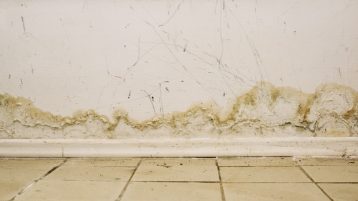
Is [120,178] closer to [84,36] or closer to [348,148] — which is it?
Answer: [84,36]

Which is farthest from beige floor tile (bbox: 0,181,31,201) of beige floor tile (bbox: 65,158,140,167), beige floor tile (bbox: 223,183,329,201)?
beige floor tile (bbox: 223,183,329,201)

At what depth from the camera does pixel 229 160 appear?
5.49ft

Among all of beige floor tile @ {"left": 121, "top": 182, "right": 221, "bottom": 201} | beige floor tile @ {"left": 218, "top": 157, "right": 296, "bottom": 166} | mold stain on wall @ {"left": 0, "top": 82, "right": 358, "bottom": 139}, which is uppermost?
mold stain on wall @ {"left": 0, "top": 82, "right": 358, "bottom": 139}

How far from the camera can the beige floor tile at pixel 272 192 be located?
3.94 feet

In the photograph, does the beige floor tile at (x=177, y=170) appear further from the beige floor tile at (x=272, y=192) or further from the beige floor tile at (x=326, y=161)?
the beige floor tile at (x=326, y=161)

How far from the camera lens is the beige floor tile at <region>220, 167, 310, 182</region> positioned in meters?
1.39

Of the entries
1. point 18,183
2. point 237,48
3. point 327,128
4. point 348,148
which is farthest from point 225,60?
point 18,183

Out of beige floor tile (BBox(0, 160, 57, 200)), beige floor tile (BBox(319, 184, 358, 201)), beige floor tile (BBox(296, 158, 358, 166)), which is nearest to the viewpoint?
beige floor tile (BBox(319, 184, 358, 201))

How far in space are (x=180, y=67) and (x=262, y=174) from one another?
25.5 inches

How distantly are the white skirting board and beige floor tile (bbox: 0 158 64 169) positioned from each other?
5cm

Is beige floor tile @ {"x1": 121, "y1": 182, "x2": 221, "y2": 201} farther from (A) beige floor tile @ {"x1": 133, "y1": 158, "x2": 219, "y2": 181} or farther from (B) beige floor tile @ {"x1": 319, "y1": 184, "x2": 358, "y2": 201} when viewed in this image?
(B) beige floor tile @ {"x1": 319, "y1": 184, "x2": 358, "y2": 201}

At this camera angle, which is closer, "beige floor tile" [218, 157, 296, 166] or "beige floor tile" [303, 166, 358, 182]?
"beige floor tile" [303, 166, 358, 182]

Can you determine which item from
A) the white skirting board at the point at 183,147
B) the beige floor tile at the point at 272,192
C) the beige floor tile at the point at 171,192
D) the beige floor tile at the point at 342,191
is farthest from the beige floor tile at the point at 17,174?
the beige floor tile at the point at 342,191

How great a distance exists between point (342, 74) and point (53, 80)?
4.79ft
